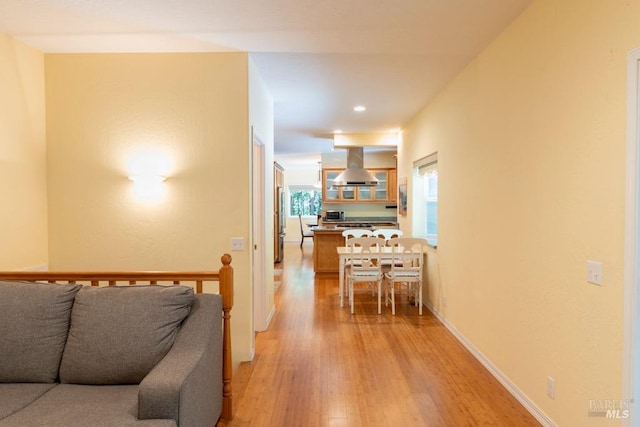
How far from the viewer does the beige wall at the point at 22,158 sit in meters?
2.88

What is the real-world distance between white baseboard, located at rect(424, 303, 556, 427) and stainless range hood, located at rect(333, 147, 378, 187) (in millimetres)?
3680

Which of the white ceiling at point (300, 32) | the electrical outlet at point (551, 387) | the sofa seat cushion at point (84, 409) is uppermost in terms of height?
the white ceiling at point (300, 32)

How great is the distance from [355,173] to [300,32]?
4.56 m

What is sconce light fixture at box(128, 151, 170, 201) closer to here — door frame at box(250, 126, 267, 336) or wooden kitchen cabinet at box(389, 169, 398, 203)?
door frame at box(250, 126, 267, 336)

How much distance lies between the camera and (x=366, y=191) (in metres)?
8.82

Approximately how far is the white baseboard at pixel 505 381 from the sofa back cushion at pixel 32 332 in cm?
289

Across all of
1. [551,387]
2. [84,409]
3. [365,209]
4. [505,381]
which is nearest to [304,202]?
[365,209]

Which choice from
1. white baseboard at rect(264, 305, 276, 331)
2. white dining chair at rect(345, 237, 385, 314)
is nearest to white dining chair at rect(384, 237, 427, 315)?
white dining chair at rect(345, 237, 385, 314)

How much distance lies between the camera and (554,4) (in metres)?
2.20

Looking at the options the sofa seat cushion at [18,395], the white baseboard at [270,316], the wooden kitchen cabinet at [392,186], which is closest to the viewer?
the sofa seat cushion at [18,395]

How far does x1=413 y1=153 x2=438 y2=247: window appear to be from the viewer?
5188mm

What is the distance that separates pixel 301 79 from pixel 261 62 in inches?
22.8

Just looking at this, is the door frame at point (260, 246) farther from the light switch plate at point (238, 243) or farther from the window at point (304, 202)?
the window at point (304, 202)

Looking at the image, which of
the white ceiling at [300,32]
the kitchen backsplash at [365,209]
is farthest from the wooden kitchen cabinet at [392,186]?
the white ceiling at [300,32]
